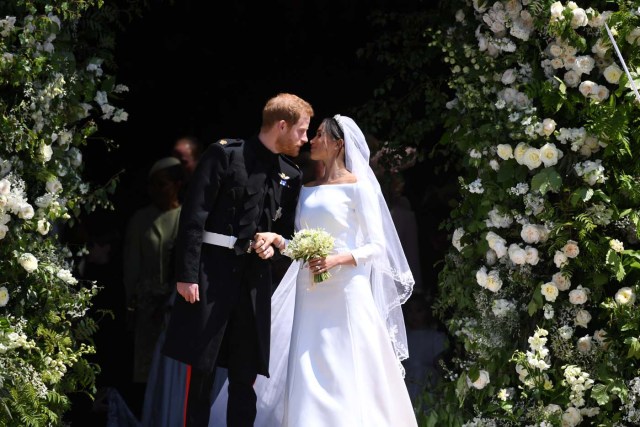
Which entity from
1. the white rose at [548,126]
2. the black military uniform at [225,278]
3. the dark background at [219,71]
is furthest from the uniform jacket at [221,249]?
the dark background at [219,71]

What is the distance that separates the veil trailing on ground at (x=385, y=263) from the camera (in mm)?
5758

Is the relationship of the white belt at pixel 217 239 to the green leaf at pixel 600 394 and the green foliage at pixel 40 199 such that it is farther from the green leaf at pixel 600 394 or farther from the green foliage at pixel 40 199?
the green leaf at pixel 600 394

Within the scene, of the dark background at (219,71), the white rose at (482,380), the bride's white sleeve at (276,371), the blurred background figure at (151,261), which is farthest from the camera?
the dark background at (219,71)

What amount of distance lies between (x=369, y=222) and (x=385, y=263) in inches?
11.1

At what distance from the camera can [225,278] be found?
18.0ft

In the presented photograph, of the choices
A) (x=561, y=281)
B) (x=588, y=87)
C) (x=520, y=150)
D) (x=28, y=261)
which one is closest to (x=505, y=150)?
(x=520, y=150)

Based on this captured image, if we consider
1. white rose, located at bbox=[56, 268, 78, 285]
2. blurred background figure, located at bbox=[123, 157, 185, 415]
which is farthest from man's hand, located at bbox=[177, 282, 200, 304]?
blurred background figure, located at bbox=[123, 157, 185, 415]

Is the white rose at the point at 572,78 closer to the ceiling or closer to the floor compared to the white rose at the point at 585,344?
closer to the ceiling

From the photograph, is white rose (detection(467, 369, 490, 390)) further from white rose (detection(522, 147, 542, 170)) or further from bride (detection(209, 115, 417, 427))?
white rose (detection(522, 147, 542, 170))

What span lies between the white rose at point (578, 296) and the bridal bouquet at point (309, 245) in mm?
1345

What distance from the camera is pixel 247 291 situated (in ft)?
18.2

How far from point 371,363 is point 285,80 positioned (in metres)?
3.32

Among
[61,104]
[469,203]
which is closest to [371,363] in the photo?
[469,203]

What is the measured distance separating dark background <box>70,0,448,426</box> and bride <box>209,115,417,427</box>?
92.7 inches
